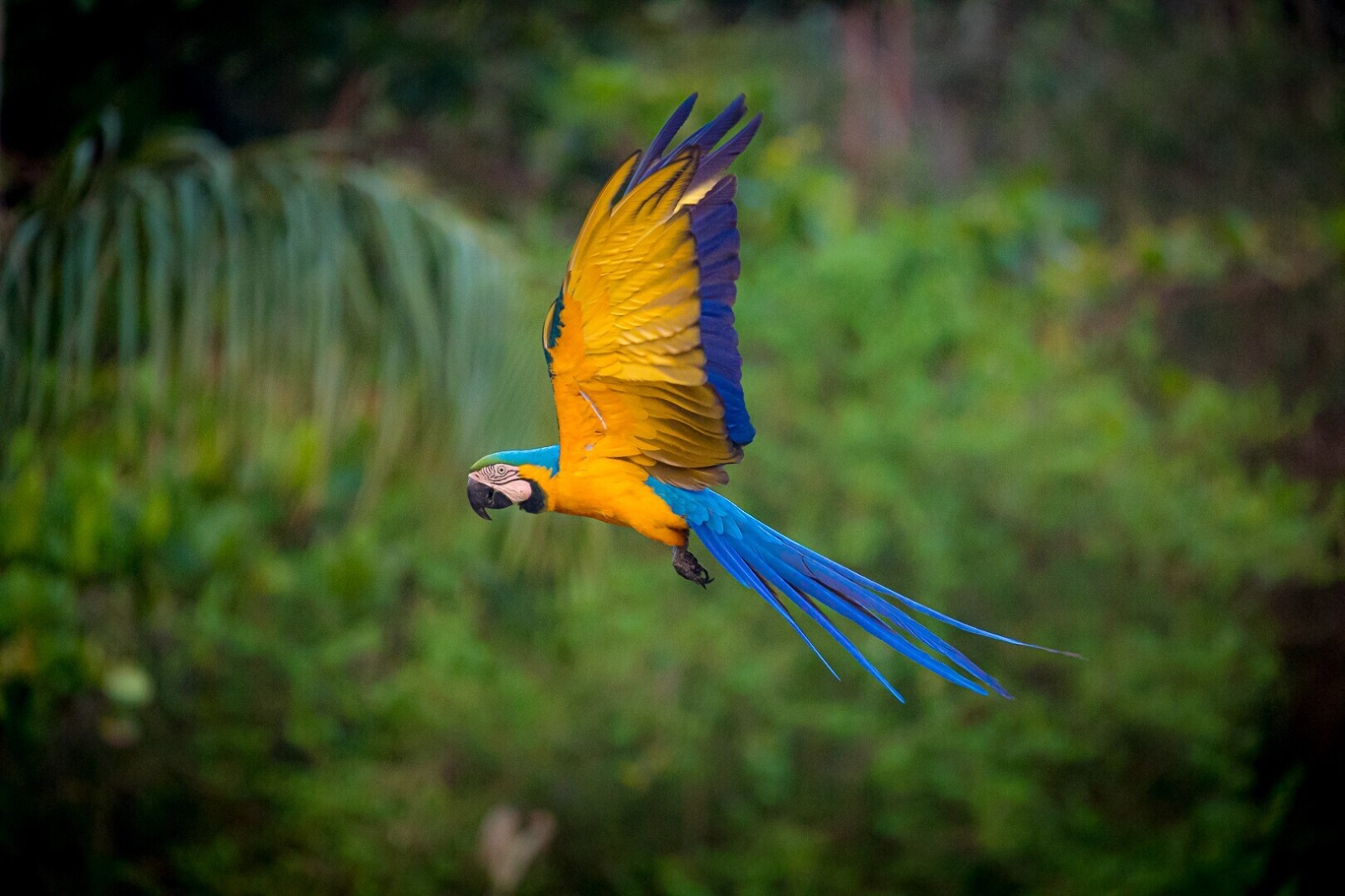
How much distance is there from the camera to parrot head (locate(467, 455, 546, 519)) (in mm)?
1238

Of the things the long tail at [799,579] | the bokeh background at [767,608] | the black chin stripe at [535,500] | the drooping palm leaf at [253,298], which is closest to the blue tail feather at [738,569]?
the long tail at [799,579]

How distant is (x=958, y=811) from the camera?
5762 millimetres

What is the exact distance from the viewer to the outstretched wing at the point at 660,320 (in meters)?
1.15

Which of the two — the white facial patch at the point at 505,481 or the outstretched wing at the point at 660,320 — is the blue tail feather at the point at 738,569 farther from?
the white facial patch at the point at 505,481

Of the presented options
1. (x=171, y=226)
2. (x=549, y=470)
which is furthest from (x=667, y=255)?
(x=171, y=226)

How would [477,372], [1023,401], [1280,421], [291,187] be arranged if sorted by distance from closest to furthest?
1. [477,372]
2. [291,187]
3. [1023,401]
4. [1280,421]

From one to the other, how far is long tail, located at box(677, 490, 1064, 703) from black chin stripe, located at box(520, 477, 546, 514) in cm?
13

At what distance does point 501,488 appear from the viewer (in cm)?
125

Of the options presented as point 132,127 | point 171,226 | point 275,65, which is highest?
point 275,65

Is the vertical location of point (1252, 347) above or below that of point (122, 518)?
above

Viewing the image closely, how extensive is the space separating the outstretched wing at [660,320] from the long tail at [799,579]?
0.05 metres

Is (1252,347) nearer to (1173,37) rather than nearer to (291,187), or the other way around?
(1173,37)

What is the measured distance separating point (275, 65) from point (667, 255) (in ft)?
15.5

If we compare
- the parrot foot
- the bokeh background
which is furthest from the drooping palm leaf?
the parrot foot
